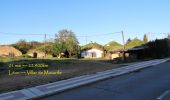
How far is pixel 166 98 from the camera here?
1255 centimetres

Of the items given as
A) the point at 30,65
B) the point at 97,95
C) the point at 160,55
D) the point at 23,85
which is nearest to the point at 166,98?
the point at 97,95

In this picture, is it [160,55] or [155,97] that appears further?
[160,55]

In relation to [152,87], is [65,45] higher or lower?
higher

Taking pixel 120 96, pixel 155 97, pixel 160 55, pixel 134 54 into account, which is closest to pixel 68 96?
pixel 120 96

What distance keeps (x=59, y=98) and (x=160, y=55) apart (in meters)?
46.5

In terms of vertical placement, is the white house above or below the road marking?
above

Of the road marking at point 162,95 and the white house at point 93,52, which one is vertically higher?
the white house at point 93,52

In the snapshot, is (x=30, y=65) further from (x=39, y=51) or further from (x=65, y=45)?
(x=39, y=51)

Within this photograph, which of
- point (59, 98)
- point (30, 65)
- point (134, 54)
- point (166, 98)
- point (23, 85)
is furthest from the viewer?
point (134, 54)

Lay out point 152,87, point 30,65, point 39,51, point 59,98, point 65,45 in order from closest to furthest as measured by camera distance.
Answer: point 59,98
point 152,87
point 30,65
point 65,45
point 39,51

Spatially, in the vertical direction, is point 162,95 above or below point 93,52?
below

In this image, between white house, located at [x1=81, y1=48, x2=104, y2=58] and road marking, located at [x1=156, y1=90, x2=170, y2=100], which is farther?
white house, located at [x1=81, y1=48, x2=104, y2=58]

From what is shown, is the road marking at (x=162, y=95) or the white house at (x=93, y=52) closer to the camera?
the road marking at (x=162, y=95)

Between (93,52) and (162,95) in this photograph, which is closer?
(162,95)
